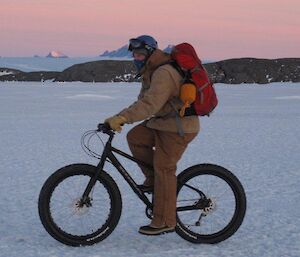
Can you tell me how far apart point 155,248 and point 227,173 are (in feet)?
2.92

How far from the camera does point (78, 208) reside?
4.93 meters

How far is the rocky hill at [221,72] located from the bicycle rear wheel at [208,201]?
61.0 m

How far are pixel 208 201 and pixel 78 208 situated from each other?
3.74 ft

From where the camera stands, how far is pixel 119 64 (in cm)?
8425

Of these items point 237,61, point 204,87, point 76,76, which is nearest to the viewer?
point 204,87

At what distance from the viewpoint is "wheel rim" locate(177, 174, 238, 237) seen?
16.3 feet

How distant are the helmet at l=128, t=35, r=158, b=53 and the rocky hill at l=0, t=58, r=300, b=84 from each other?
61467 millimetres

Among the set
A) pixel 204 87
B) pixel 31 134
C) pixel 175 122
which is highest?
pixel 204 87

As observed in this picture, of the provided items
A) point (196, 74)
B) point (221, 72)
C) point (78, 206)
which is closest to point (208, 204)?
point (78, 206)

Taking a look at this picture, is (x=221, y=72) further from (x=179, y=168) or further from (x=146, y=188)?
(x=146, y=188)

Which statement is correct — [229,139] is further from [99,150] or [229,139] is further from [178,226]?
[178,226]

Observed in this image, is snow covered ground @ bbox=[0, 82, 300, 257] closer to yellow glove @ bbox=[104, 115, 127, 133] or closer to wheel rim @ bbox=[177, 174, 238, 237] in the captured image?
wheel rim @ bbox=[177, 174, 238, 237]

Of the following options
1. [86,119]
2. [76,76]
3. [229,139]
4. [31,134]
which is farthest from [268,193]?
[76,76]

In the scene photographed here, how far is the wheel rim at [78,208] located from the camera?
491cm
